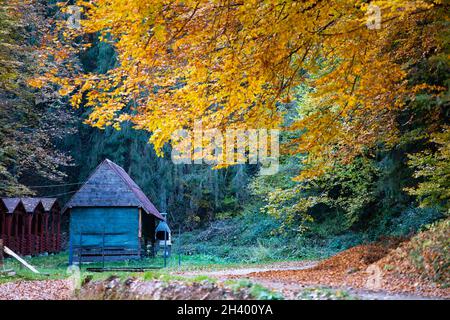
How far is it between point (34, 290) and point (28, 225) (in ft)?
61.8

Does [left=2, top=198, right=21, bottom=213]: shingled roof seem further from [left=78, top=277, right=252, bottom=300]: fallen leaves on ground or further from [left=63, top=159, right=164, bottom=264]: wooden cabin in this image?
[left=78, top=277, right=252, bottom=300]: fallen leaves on ground

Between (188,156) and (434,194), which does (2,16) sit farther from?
(434,194)

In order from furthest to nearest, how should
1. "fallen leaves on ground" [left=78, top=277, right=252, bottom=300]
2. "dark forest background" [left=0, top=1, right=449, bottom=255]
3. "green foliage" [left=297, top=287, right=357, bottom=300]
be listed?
"dark forest background" [left=0, top=1, right=449, bottom=255] → "fallen leaves on ground" [left=78, top=277, right=252, bottom=300] → "green foliage" [left=297, top=287, right=357, bottom=300]

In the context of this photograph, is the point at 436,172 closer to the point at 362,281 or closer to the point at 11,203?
the point at 362,281

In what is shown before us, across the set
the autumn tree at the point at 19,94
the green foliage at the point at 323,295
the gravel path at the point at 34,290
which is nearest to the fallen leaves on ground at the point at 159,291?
the green foliage at the point at 323,295

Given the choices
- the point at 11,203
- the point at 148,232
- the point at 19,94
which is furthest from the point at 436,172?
the point at 11,203

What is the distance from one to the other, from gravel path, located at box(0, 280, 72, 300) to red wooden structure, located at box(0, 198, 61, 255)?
43.8 ft

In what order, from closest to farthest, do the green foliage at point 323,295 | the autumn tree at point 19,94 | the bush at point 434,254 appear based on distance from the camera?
the green foliage at point 323,295 < the bush at point 434,254 < the autumn tree at point 19,94

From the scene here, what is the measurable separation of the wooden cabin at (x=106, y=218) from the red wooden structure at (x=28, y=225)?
414 centimetres

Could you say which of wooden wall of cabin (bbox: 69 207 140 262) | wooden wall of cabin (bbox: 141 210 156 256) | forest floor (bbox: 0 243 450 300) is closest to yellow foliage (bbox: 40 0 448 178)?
forest floor (bbox: 0 243 450 300)

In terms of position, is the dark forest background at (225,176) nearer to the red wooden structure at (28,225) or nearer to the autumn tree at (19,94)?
the autumn tree at (19,94)

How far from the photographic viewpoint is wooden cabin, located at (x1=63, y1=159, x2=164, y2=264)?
24969mm

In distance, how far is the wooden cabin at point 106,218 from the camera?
24969 mm
